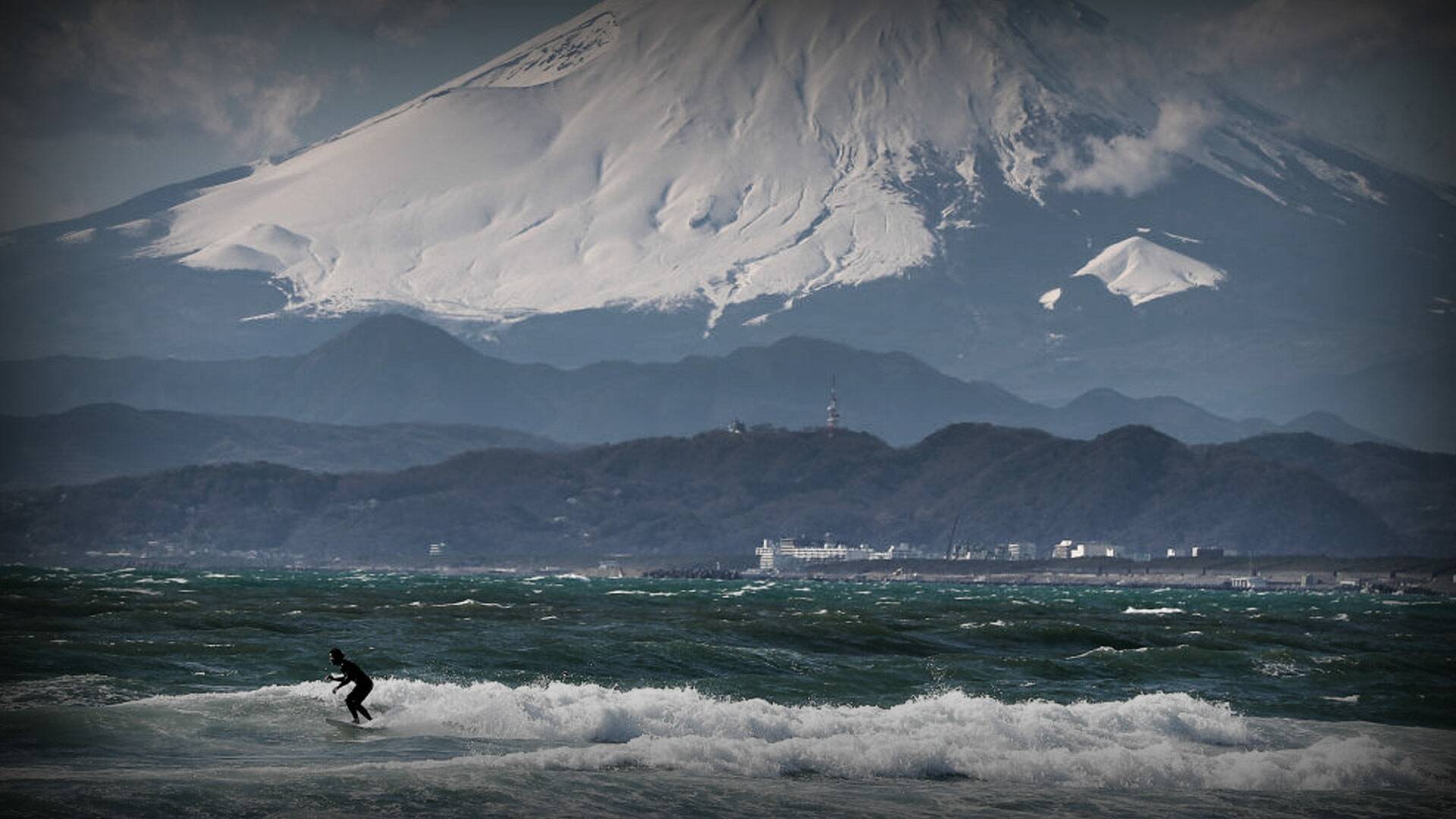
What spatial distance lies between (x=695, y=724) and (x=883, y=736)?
13.0ft

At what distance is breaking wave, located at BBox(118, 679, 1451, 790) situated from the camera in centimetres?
4116

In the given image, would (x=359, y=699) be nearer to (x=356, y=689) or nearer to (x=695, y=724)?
(x=356, y=689)

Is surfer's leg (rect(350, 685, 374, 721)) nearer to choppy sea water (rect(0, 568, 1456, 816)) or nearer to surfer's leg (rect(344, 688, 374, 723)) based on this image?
surfer's leg (rect(344, 688, 374, 723))

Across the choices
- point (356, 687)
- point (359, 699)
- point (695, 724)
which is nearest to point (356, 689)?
point (356, 687)

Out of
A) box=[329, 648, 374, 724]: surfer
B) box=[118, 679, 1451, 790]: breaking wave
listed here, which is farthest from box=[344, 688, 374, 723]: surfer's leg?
box=[118, 679, 1451, 790]: breaking wave

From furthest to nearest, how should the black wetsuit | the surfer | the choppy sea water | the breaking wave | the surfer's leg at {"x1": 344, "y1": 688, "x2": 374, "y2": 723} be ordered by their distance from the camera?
the surfer's leg at {"x1": 344, "y1": 688, "x2": 374, "y2": 723} < the black wetsuit < the surfer < the breaking wave < the choppy sea water

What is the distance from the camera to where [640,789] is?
37688 mm

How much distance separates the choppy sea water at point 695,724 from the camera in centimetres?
3716

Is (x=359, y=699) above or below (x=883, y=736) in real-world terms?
above

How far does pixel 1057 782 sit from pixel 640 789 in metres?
8.41

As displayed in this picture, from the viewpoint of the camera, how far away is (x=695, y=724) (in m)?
45.0

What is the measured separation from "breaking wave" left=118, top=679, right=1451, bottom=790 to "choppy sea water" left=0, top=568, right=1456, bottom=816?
0.09 meters

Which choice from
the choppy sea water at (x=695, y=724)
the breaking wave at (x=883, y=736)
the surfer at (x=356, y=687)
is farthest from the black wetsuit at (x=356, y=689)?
the choppy sea water at (x=695, y=724)

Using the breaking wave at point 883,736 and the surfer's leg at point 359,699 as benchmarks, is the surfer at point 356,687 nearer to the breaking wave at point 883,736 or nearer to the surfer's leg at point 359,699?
the surfer's leg at point 359,699
